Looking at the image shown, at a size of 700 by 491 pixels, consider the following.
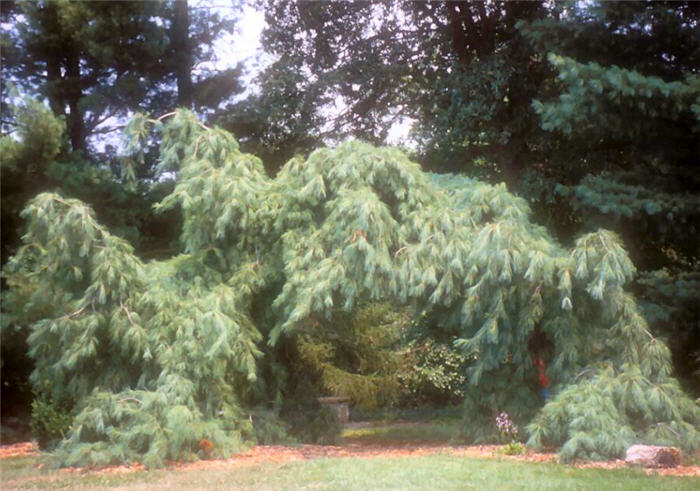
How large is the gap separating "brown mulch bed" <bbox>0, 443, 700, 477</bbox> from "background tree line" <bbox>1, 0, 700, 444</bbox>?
306cm

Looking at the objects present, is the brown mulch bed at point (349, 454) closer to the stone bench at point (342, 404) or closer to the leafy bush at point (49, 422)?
the leafy bush at point (49, 422)

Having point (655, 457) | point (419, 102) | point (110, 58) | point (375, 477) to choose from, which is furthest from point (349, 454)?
point (419, 102)

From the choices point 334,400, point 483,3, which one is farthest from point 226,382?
point 483,3

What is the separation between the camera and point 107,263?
28.3ft

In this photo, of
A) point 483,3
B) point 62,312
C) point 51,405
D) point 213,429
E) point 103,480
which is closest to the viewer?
point 103,480

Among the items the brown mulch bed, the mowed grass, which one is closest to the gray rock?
the brown mulch bed

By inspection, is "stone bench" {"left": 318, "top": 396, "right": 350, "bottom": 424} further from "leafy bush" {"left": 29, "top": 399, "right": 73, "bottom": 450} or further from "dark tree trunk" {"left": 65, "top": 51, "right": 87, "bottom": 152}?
"dark tree trunk" {"left": 65, "top": 51, "right": 87, "bottom": 152}

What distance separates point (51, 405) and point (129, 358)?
2.11 m

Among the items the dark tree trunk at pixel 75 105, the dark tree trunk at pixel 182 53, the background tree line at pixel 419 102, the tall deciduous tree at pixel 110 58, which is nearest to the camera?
the background tree line at pixel 419 102

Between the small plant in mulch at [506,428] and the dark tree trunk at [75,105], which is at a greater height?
the dark tree trunk at [75,105]

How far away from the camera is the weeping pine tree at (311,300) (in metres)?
8.20

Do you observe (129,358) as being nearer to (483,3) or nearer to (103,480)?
(103,480)

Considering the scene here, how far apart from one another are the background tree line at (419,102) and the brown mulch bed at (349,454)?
3.06 m

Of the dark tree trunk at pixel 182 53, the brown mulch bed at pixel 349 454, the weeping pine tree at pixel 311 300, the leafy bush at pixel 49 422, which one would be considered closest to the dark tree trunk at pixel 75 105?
the dark tree trunk at pixel 182 53
